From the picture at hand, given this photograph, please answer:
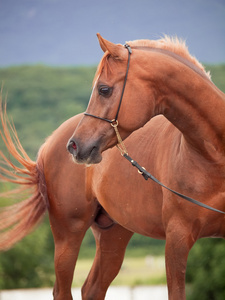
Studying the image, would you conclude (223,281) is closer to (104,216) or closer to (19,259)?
(104,216)

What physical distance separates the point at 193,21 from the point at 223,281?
32.0ft

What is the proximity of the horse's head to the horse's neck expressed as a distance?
162 millimetres

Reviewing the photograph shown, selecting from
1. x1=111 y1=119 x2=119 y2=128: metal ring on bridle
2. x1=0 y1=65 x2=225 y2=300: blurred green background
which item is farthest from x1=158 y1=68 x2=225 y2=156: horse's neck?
x1=0 y1=65 x2=225 y2=300: blurred green background

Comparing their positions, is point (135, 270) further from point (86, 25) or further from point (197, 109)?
point (86, 25)

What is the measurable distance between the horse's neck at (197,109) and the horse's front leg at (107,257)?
1587 mm

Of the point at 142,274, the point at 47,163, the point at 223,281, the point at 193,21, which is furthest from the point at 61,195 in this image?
the point at 193,21

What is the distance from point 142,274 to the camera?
423 inches

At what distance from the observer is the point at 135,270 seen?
11.1m

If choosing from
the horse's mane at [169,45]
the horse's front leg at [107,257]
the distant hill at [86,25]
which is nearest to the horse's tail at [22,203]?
the horse's front leg at [107,257]

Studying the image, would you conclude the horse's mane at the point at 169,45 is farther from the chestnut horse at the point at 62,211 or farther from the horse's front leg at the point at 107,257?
the horse's front leg at the point at 107,257

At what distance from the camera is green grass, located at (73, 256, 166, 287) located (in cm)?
1030

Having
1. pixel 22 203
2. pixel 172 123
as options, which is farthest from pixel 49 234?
pixel 172 123

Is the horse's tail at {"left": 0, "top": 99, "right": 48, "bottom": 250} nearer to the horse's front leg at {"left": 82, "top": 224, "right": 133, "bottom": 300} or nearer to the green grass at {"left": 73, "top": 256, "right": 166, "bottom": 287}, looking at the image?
the horse's front leg at {"left": 82, "top": 224, "right": 133, "bottom": 300}

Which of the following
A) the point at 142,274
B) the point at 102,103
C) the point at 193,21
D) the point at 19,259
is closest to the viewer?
the point at 102,103
